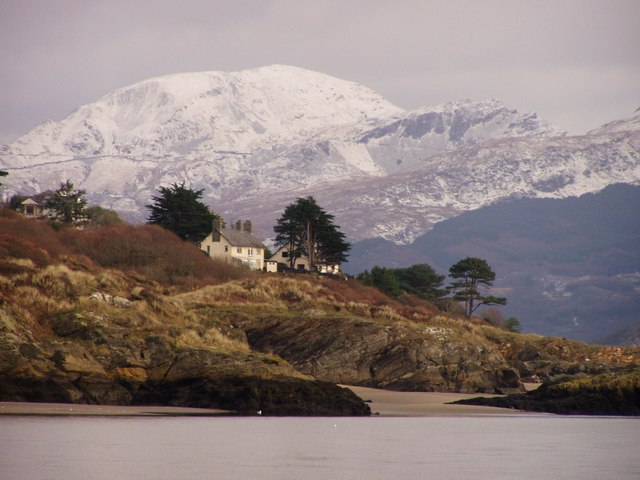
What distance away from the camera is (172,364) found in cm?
A: 5475

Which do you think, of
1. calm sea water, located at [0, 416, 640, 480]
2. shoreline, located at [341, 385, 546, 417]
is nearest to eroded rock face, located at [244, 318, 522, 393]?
→ shoreline, located at [341, 385, 546, 417]

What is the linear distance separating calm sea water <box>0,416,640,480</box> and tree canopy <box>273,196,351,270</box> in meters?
88.3

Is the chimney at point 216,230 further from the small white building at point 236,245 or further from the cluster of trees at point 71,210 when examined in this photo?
the cluster of trees at point 71,210

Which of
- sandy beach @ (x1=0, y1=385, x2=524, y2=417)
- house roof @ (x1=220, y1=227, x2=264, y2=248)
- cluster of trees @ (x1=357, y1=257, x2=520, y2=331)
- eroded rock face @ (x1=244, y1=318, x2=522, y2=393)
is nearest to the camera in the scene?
sandy beach @ (x1=0, y1=385, x2=524, y2=417)

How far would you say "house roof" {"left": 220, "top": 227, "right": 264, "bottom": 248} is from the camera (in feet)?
474

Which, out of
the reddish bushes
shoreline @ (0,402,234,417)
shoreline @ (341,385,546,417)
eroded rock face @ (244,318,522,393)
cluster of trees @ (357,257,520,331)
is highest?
cluster of trees @ (357,257,520,331)

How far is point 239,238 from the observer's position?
149 metres

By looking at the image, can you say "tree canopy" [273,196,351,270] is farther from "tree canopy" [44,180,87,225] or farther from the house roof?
"tree canopy" [44,180,87,225]

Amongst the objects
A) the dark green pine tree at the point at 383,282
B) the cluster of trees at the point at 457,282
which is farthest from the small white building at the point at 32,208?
the dark green pine tree at the point at 383,282

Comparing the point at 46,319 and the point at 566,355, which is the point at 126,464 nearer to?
the point at 46,319

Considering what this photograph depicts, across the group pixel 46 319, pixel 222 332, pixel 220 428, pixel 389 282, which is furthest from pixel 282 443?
pixel 389 282

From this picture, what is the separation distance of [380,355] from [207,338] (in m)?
14.7

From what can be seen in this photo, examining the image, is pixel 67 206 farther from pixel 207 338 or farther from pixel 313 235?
pixel 207 338

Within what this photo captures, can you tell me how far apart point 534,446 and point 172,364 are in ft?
59.2
